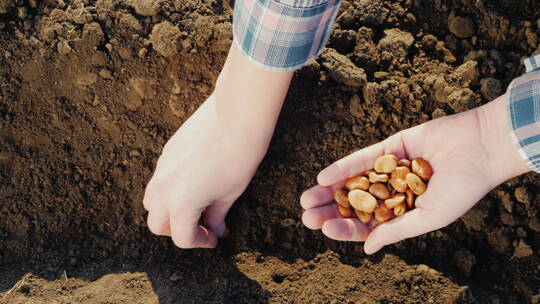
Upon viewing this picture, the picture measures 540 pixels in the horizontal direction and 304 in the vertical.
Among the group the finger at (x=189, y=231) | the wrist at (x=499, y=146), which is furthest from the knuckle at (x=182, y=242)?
the wrist at (x=499, y=146)

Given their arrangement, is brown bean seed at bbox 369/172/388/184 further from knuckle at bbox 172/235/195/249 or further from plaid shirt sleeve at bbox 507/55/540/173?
knuckle at bbox 172/235/195/249

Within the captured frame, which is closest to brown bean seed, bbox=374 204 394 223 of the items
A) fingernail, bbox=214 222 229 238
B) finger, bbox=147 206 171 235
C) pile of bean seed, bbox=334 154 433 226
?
pile of bean seed, bbox=334 154 433 226

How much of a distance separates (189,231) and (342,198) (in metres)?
0.49

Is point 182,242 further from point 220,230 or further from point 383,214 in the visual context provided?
point 383,214

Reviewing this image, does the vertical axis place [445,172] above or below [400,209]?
above

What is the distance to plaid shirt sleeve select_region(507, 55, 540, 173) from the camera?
150 cm

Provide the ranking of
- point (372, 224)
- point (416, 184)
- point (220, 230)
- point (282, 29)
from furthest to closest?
1. point (220, 230)
2. point (372, 224)
3. point (416, 184)
4. point (282, 29)

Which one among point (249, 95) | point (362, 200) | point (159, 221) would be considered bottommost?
point (159, 221)

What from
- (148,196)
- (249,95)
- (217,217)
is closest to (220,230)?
(217,217)

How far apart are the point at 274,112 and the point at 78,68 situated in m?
0.75

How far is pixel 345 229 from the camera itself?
1669 mm

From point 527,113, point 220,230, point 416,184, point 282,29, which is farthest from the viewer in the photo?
point 220,230

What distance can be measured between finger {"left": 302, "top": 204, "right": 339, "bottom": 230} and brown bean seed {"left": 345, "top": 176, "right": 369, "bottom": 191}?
0.10m

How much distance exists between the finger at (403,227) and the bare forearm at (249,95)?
17.8 inches
